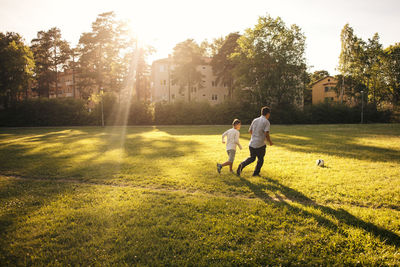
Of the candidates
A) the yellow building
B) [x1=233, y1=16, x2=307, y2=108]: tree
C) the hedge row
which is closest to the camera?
the hedge row

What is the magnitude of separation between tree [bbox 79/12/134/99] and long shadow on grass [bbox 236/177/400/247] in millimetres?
41318

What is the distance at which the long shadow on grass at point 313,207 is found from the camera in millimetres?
3541

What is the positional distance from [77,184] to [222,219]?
4.61m

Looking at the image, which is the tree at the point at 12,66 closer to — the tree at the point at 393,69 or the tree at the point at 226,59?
the tree at the point at 226,59

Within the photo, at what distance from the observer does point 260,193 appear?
5.43m

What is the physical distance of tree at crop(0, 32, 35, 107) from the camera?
35750 millimetres

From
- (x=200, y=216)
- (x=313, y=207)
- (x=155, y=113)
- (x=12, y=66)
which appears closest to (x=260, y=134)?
(x=313, y=207)

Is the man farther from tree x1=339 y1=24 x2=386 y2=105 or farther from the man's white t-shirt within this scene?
tree x1=339 y1=24 x2=386 y2=105

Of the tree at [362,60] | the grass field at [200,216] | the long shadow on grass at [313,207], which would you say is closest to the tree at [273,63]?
the tree at [362,60]

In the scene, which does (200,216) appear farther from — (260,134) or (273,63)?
(273,63)

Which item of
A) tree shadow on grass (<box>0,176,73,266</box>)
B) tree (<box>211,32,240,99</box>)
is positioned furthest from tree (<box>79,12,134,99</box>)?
tree shadow on grass (<box>0,176,73,266</box>)

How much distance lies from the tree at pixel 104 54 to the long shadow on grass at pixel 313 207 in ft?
136

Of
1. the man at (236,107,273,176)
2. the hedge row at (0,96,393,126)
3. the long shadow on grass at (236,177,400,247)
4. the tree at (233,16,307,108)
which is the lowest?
the long shadow on grass at (236,177,400,247)

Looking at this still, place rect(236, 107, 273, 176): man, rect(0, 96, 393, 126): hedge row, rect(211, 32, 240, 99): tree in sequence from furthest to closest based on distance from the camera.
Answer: rect(211, 32, 240, 99): tree, rect(0, 96, 393, 126): hedge row, rect(236, 107, 273, 176): man
